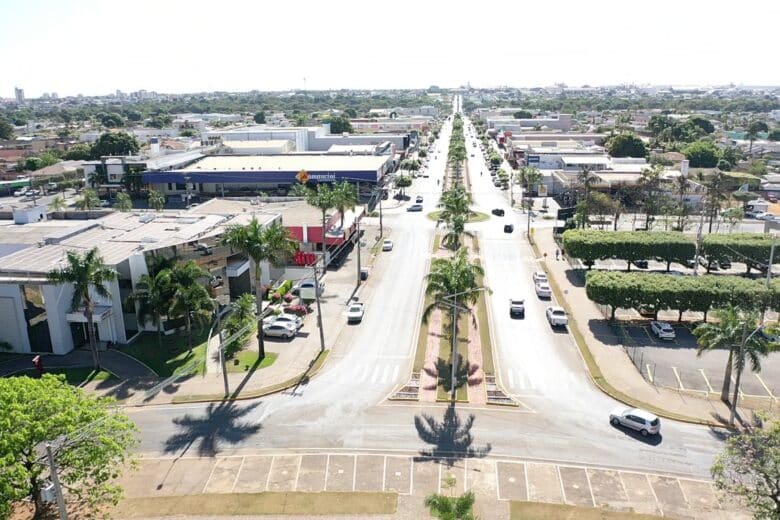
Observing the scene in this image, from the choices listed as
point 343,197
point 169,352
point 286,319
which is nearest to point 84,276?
point 169,352

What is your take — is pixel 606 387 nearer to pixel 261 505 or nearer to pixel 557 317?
pixel 557 317

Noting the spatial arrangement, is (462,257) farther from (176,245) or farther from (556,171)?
(556,171)

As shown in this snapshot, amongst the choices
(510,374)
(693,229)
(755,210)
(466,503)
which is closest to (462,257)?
(510,374)

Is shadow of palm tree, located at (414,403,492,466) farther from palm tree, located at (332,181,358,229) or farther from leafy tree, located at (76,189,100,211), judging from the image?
leafy tree, located at (76,189,100,211)

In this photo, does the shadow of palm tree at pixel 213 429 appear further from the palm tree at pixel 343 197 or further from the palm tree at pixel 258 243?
the palm tree at pixel 343 197

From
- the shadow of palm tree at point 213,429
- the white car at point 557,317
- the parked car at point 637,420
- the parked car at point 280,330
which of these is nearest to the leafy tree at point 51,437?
the shadow of palm tree at point 213,429

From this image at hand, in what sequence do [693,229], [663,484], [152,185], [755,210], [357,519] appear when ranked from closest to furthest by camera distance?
[357,519] < [663,484] < [693,229] < [755,210] < [152,185]
